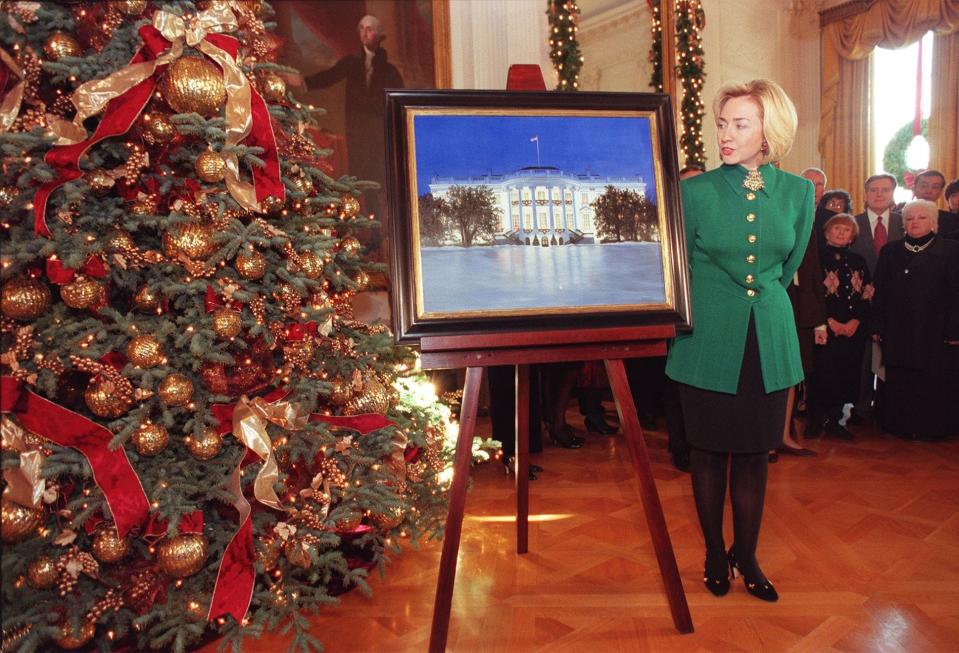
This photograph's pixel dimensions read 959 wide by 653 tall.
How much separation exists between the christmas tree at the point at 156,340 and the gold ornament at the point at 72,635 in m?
0.01

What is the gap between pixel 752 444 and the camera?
2.02 meters

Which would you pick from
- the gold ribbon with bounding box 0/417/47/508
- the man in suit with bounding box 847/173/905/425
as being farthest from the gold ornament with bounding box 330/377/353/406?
the man in suit with bounding box 847/173/905/425

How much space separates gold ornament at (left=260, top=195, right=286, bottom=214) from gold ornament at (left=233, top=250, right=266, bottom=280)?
0.48ft

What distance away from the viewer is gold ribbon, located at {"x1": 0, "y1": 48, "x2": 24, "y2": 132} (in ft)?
5.55

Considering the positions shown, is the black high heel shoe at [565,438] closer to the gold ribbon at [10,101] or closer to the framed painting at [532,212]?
the framed painting at [532,212]

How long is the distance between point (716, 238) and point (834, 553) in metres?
1.41

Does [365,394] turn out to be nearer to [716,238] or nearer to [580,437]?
[716,238]

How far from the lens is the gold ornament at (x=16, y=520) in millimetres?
1614

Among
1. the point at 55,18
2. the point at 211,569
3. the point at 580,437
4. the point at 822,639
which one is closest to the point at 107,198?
the point at 55,18

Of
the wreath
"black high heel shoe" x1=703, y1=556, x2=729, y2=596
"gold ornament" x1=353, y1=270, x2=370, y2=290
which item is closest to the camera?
"black high heel shoe" x1=703, y1=556, x2=729, y2=596

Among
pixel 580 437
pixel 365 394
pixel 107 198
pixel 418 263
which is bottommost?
pixel 580 437

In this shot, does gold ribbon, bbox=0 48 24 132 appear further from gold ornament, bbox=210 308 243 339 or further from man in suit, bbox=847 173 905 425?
man in suit, bbox=847 173 905 425

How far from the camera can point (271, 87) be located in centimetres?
211

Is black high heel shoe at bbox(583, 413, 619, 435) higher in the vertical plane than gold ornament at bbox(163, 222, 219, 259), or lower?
lower
